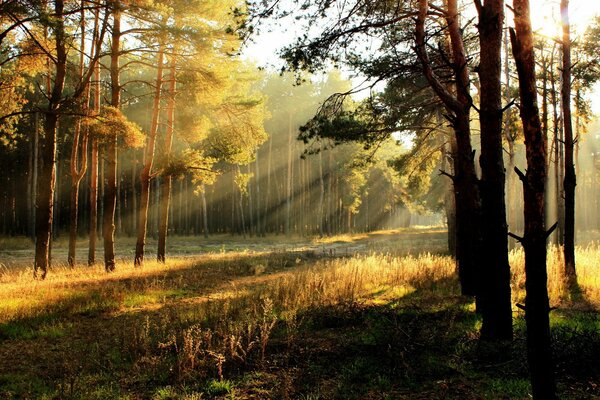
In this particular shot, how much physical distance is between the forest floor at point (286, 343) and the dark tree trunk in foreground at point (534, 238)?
1.12m

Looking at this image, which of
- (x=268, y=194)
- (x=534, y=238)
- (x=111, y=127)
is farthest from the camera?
(x=268, y=194)

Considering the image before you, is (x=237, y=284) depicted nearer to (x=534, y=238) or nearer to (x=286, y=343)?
(x=286, y=343)

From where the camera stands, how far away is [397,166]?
15898mm

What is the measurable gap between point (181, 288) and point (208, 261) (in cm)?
606

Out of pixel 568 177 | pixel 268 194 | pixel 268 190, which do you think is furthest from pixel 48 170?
pixel 268 194

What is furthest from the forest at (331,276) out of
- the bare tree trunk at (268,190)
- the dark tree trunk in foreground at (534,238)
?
the bare tree trunk at (268,190)

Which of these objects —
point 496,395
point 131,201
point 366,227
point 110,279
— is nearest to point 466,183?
point 496,395

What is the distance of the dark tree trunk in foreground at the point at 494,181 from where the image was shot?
5688mm

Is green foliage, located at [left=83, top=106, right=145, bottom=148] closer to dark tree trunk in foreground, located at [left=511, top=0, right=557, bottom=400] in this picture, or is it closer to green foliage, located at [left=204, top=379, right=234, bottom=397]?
green foliage, located at [left=204, top=379, right=234, bottom=397]

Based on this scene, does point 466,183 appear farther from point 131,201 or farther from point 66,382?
point 131,201

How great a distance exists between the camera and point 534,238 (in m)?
3.39

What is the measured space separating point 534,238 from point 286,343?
379 centimetres

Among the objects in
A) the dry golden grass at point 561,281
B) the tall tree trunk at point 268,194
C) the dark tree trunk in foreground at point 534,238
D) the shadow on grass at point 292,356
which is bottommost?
the shadow on grass at point 292,356

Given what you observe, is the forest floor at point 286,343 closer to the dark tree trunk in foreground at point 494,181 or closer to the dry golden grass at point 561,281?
the dry golden grass at point 561,281
